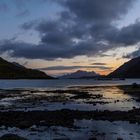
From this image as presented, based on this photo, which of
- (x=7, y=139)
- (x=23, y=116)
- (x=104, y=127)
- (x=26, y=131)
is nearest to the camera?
(x=7, y=139)

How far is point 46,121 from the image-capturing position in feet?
145

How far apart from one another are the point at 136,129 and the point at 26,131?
12.0 metres

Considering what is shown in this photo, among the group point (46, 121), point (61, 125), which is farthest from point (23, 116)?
point (61, 125)

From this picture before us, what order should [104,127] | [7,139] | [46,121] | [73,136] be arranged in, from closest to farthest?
1. [7,139]
2. [73,136]
3. [104,127]
4. [46,121]

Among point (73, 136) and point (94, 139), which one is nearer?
point (94, 139)

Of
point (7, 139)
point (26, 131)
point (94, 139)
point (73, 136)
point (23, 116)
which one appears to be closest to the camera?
point (7, 139)

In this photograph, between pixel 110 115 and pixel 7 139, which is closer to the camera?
pixel 7 139

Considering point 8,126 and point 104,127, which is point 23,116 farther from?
point 104,127

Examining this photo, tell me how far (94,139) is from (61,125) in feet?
32.1

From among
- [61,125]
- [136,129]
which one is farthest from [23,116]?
[136,129]

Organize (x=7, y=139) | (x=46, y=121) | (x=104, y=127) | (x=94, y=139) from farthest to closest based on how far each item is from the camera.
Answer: (x=46, y=121), (x=104, y=127), (x=94, y=139), (x=7, y=139)

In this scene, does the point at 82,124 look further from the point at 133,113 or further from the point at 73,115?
the point at 133,113

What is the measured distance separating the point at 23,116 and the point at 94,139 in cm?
1915

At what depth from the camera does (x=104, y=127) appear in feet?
130
